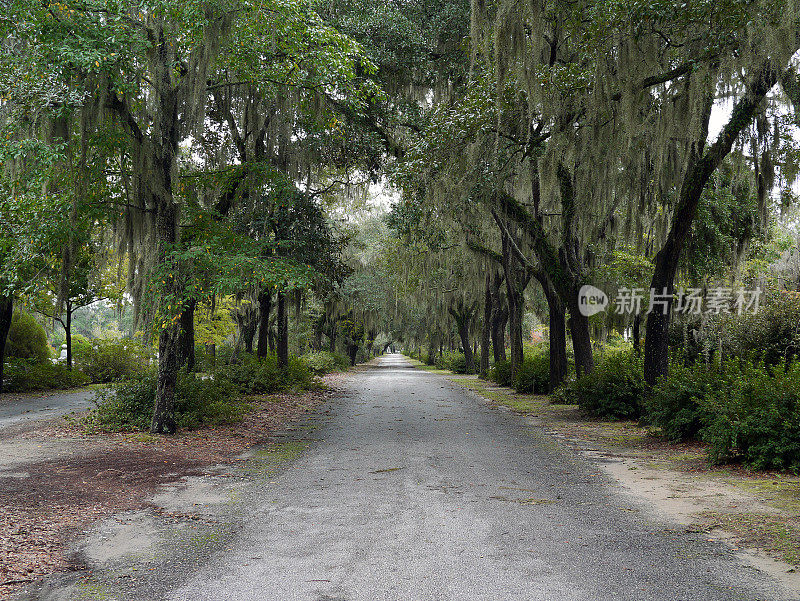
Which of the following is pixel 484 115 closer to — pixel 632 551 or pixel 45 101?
pixel 45 101

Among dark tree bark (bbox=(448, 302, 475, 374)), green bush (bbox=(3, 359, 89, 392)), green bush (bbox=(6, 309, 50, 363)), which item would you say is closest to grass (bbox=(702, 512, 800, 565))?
green bush (bbox=(3, 359, 89, 392))

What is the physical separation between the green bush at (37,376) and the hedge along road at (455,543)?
1416 cm

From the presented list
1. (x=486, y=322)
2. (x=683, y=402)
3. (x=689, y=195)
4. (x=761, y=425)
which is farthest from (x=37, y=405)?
(x=486, y=322)

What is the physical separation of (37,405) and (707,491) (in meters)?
14.5

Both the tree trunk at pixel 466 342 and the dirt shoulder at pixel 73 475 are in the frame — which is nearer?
the dirt shoulder at pixel 73 475

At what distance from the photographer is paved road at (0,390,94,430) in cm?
1185

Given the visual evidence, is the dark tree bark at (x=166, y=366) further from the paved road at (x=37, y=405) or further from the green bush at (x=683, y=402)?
the green bush at (x=683, y=402)

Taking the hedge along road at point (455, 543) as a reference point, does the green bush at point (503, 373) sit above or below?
below

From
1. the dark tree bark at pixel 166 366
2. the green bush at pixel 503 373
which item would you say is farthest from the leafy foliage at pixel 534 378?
the dark tree bark at pixel 166 366

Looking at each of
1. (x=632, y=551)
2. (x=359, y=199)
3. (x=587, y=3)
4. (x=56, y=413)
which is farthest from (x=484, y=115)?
(x=56, y=413)

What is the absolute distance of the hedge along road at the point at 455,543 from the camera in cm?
335

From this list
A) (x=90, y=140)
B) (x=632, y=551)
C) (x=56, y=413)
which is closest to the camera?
(x=632, y=551)

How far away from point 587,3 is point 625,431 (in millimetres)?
6854

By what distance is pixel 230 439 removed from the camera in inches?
361
